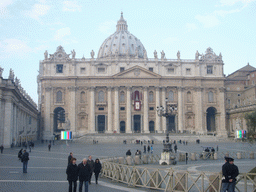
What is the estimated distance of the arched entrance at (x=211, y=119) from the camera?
7889 centimetres

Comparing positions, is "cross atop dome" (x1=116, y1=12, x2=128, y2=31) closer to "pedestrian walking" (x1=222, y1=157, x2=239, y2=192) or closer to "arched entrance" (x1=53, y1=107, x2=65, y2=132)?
"arched entrance" (x1=53, y1=107, x2=65, y2=132)

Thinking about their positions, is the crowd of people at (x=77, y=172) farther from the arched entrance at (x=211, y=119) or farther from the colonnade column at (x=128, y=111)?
the arched entrance at (x=211, y=119)

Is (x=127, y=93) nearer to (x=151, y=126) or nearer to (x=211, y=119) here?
(x=151, y=126)

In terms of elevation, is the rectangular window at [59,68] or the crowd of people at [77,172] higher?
the rectangular window at [59,68]

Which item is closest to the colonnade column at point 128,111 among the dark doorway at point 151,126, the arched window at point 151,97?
the arched window at point 151,97

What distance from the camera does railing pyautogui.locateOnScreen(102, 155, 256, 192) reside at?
10734 mm

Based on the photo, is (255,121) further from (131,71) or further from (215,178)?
(131,71)

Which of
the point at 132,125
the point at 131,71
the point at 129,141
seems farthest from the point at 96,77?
the point at 129,141

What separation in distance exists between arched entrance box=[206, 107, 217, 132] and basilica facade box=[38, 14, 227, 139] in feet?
6.40

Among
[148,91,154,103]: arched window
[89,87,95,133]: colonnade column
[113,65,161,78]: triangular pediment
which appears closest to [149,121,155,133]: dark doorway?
[148,91,154,103]: arched window

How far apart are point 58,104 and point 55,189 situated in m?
63.1

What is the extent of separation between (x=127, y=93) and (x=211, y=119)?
21750 millimetres

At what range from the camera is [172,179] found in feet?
38.6

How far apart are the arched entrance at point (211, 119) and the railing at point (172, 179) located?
65955 mm
